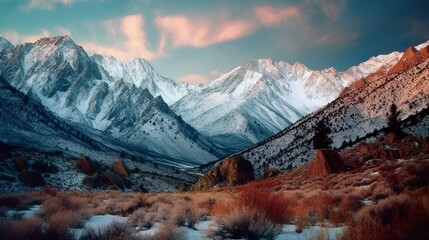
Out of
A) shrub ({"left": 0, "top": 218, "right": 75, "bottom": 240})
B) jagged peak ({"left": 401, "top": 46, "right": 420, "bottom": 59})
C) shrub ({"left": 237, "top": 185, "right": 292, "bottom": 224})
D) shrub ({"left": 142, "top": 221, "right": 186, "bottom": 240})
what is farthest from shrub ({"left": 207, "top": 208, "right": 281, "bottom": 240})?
jagged peak ({"left": 401, "top": 46, "right": 420, "bottom": 59})

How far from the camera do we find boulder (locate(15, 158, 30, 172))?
141 ft

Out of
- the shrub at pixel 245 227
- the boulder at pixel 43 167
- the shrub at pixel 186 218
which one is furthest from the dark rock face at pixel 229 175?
the shrub at pixel 245 227

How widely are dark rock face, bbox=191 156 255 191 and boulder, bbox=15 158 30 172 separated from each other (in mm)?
21610

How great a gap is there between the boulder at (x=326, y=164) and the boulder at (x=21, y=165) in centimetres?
3462

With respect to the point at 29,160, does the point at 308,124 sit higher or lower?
higher

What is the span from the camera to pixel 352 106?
10462 centimetres

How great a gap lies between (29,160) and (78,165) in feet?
24.0

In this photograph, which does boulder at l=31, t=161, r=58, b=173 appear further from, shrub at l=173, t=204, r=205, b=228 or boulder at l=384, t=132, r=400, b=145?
boulder at l=384, t=132, r=400, b=145

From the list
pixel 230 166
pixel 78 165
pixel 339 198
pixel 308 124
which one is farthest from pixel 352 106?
pixel 339 198

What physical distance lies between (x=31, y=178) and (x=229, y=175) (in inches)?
956

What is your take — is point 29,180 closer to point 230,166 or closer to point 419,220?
point 230,166

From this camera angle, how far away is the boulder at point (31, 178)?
3981cm

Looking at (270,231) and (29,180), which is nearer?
(270,231)

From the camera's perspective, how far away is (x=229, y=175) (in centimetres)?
4716
